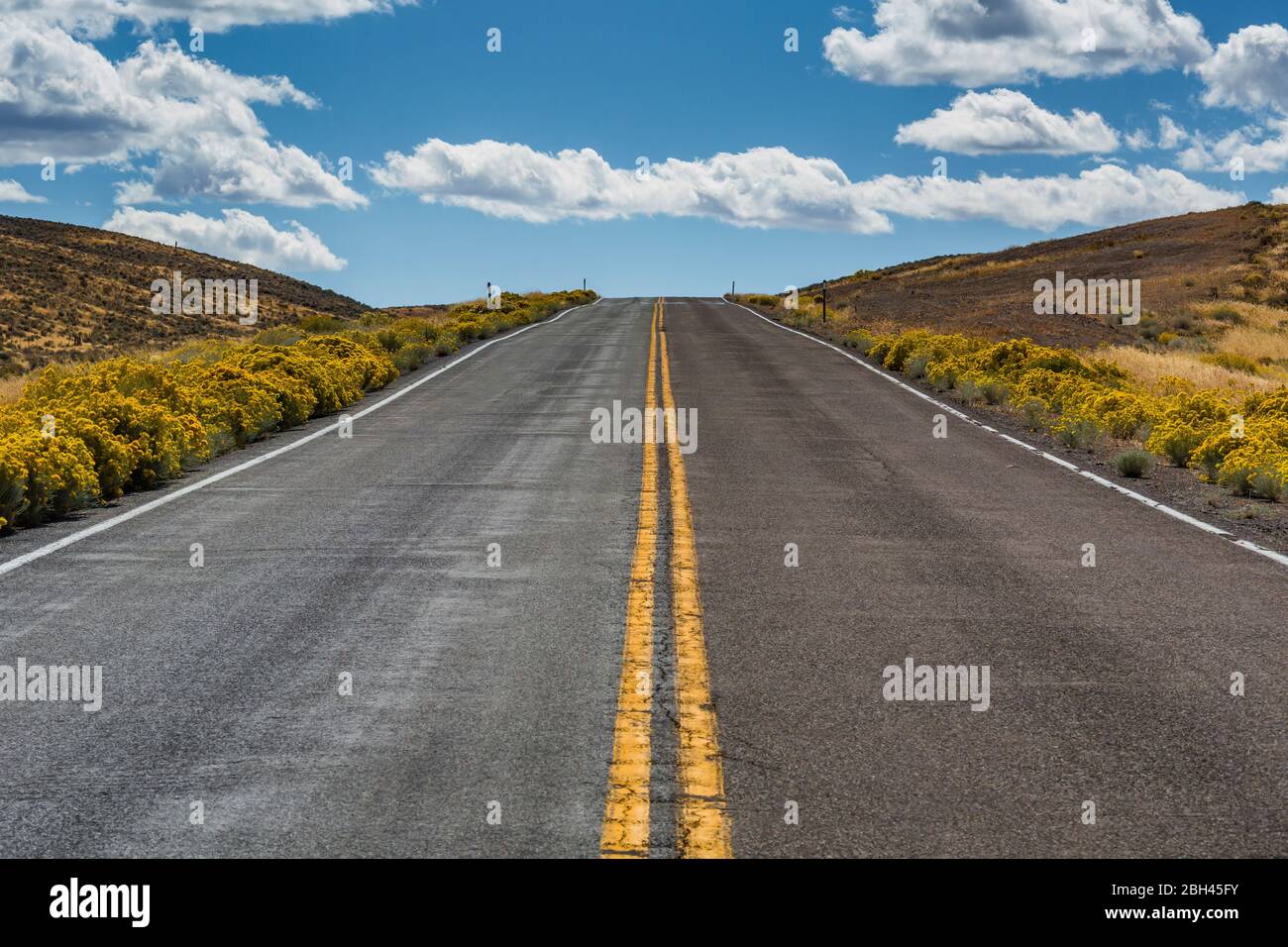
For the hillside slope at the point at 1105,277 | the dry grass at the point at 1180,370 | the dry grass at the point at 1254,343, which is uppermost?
the hillside slope at the point at 1105,277

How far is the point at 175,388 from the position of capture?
15234 millimetres

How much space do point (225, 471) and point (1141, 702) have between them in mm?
10003

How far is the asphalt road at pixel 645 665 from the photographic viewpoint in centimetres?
437

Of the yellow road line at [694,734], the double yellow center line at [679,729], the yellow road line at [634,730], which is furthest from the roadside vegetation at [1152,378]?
the yellow road line at [634,730]

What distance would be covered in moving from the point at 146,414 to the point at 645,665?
8.57 meters

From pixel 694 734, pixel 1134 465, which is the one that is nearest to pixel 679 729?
pixel 694 734

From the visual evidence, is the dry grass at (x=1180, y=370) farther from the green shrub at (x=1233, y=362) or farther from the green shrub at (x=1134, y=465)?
the green shrub at (x=1134, y=465)

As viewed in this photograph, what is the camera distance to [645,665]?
6.22 meters

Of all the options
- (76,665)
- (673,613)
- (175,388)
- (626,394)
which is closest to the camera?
(76,665)

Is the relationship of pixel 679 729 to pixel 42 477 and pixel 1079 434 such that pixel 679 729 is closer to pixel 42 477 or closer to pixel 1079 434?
pixel 42 477

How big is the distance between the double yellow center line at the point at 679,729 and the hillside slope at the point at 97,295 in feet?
142

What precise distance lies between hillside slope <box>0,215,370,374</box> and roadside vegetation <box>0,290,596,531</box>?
29.2 meters
